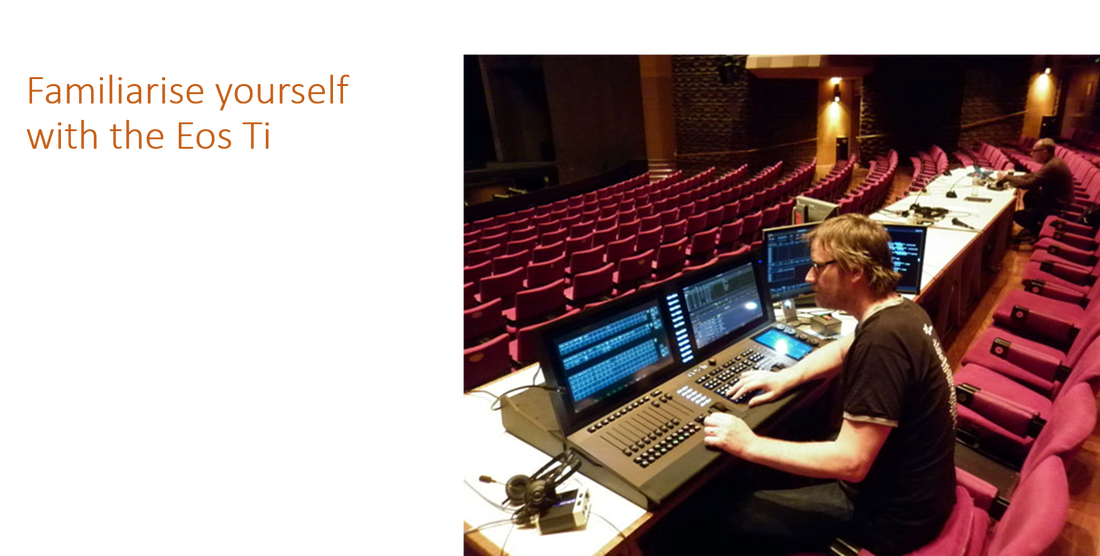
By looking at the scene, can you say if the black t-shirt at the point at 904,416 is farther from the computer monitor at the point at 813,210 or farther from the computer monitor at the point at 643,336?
the computer monitor at the point at 813,210

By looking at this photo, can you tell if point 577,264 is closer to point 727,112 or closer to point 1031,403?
point 1031,403

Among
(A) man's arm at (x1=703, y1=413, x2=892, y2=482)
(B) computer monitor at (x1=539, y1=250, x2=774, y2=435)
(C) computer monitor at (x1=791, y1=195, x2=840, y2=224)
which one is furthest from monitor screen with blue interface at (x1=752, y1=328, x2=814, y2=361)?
(C) computer monitor at (x1=791, y1=195, x2=840, y2=224)

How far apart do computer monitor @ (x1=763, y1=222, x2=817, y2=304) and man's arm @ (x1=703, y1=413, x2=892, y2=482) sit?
1132 mm

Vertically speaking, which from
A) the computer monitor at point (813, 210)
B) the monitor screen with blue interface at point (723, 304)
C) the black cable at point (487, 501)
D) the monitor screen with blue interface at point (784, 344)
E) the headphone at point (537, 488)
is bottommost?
the black cable at point (487, 501)

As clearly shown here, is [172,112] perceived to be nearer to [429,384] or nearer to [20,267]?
[20,267]

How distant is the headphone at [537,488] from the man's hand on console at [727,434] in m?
0.37

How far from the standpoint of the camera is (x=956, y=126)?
11852 mm

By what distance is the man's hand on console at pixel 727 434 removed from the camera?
1458 mm

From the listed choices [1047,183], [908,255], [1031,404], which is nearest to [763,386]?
[1031,404]

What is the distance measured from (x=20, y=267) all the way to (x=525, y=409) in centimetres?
125

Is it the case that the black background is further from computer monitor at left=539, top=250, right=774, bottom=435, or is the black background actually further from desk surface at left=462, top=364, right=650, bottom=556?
desk surface at left=462, top=364, right=650, bottom=556

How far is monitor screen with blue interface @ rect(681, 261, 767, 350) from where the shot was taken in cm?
195

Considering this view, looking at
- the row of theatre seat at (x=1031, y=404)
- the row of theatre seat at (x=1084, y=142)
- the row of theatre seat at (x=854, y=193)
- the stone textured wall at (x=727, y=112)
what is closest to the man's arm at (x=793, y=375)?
the row of theatre seat at (x=1031, y=404)

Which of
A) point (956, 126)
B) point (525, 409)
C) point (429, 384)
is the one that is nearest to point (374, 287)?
point (429, 384)
